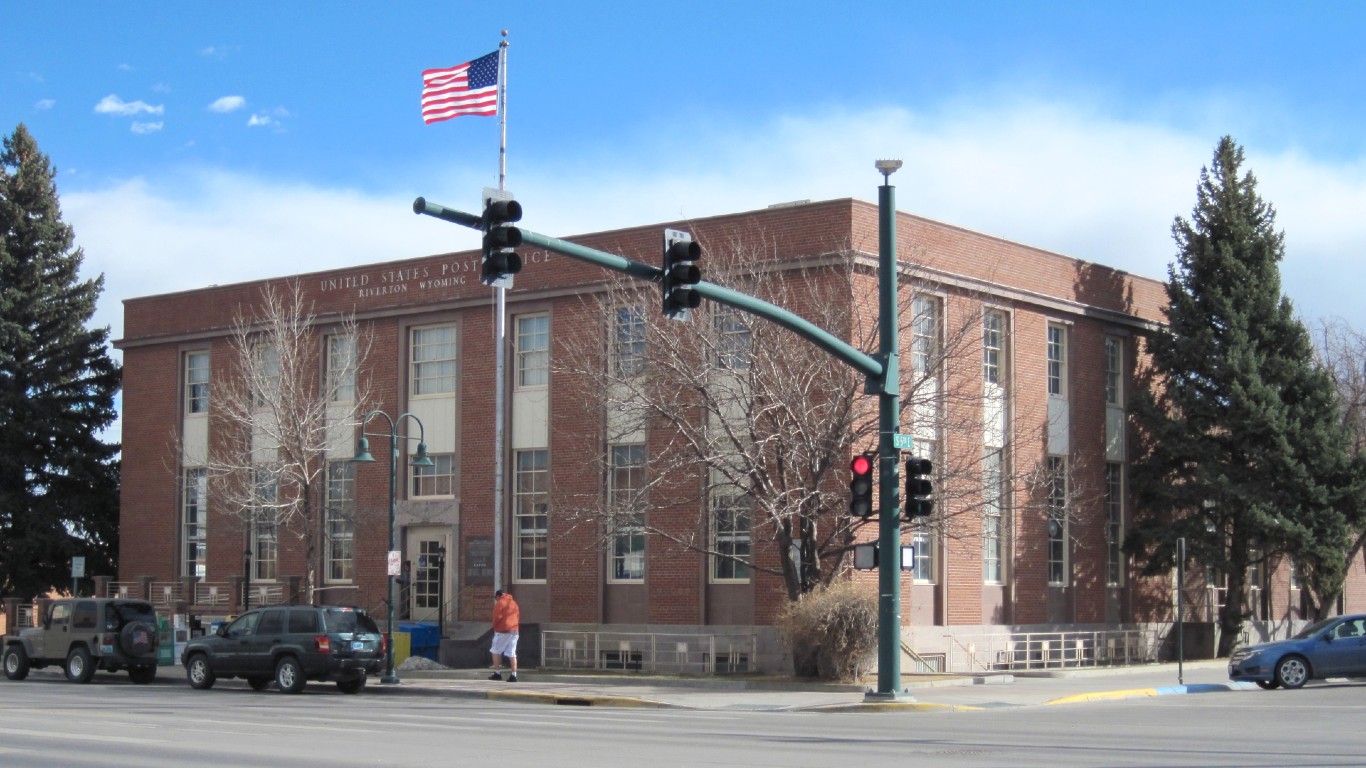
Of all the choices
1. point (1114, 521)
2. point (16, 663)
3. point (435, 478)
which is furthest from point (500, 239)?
point (1114, 521)

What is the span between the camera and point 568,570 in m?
36.7

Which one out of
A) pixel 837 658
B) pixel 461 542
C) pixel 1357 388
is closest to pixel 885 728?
pixel 837 658

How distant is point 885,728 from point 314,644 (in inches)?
497

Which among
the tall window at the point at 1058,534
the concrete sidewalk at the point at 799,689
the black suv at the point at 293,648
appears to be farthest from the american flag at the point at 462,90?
the tall window at the point at 1058,534

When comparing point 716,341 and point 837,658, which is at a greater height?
point 716,341

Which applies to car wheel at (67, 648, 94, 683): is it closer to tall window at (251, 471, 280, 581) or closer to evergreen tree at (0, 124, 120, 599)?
tall window at (251, 471, 280, 581)

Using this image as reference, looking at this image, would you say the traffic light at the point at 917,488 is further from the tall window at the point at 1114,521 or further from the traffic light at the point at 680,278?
the tall window at the point at 1114,521

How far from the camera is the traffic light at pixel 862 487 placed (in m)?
22.2

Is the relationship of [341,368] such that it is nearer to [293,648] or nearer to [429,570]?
[429,570]

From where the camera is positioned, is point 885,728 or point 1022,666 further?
point 1022,666

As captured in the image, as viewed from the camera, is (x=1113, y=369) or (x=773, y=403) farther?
(x=1113, y=369)

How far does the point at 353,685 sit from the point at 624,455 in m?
9.59

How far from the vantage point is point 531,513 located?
37562 mm

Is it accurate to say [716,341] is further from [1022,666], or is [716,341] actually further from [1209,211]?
[1209,211]
